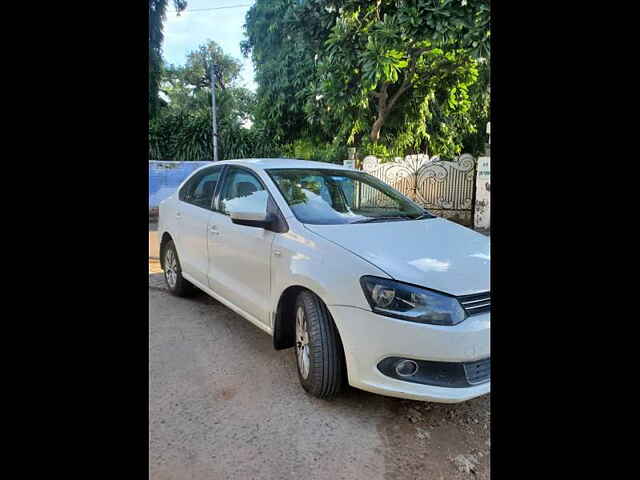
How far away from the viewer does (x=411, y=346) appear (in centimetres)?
216

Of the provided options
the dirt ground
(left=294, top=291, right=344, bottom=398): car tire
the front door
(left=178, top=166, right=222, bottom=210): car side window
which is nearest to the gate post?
(left=178, top=166, right=222, bottom=210): car side window

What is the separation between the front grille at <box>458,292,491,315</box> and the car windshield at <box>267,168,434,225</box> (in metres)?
1.01

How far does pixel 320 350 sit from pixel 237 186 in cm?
173

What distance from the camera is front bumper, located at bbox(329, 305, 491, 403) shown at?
2146mm

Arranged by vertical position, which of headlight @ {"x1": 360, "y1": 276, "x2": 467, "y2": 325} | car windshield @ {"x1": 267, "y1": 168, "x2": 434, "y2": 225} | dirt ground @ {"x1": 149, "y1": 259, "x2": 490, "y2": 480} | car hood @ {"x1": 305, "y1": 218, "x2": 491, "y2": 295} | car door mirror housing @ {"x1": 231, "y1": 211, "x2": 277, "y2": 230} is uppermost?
car windshield @ {"x1": 267, "y1": 168, "x2": 434, "y2": 225}

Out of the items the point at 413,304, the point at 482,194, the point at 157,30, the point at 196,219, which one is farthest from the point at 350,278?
the point at 482,194

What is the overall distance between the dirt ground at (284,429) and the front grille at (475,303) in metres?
0.70

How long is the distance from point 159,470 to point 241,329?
1831 mm

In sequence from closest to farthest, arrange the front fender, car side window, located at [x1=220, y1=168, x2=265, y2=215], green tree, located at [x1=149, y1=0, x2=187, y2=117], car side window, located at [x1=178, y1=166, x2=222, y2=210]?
the front fender → car side window, located at [x1=220, y1=168, x2=265, y2=215] → car side window, located at [x1=178, y1=166, x2=222, y2=210] → green tree, located at [x1=149, y1=0, x2=187, y2=117]

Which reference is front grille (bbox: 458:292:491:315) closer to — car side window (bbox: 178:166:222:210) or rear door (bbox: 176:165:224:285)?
rear door (bbox: 176:165:224:285)

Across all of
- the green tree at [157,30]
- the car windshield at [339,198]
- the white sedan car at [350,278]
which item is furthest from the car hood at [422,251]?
the green tree at [157,30]

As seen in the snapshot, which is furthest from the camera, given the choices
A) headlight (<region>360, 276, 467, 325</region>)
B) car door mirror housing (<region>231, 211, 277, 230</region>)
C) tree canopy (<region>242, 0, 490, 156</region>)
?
tree canopy (<region>242, 0, 490, 156</region>)

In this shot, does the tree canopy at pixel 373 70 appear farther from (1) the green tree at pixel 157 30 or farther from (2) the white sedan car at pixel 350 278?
(2) the white sedan car at pixel 350 278
